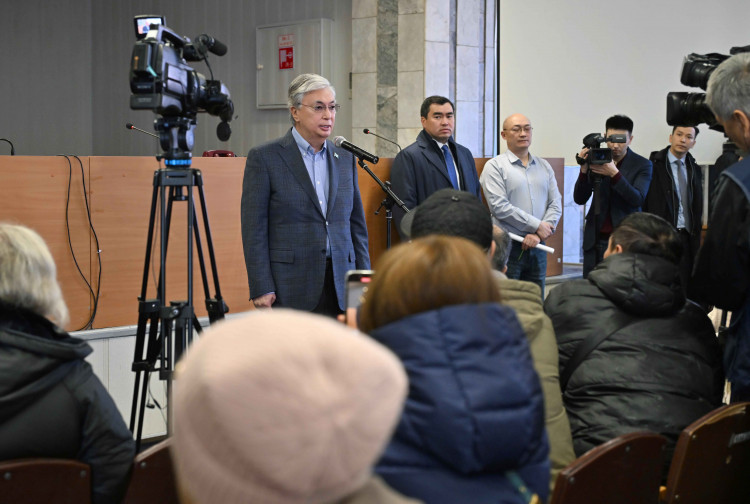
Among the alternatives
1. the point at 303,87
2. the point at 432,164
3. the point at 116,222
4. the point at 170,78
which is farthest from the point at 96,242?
the point at 432,164

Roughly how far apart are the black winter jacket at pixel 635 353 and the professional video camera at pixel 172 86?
4.21ft

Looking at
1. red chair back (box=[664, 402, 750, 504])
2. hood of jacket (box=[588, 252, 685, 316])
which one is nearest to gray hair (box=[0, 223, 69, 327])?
hood of jacket (box=[588, 252, 685, 316])

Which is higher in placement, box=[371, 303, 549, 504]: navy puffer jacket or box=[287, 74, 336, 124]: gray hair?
box=[287, 74, 336, 124]: gray hair

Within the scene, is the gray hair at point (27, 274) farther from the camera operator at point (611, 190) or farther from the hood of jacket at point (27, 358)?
the camera operator at point (611, 190)

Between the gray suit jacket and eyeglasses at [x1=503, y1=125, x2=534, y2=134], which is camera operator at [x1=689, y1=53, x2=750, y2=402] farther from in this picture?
eyeglasses at [x1=503, y1=125, x2=534, y2=134]

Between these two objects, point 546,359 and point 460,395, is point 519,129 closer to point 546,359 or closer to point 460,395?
point 546,359

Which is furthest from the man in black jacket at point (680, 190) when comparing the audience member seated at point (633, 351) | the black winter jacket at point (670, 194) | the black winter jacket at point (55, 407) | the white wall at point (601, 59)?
the black winter jacket at point (55, 407)

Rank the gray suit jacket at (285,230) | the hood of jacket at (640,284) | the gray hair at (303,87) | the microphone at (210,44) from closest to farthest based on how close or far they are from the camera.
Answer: the hood of jacket at (640,284)
the microphone at (210,44)
the gray suit jacket at (285,230)
the gray hair at (303,87)

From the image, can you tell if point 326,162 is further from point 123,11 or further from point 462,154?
point 123,11

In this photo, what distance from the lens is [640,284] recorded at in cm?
202

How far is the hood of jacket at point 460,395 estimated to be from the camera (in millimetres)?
1107

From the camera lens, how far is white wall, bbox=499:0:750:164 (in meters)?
5.30

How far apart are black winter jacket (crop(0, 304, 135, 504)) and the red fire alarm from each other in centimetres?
691

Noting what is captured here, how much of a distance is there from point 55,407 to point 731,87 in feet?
6.15
